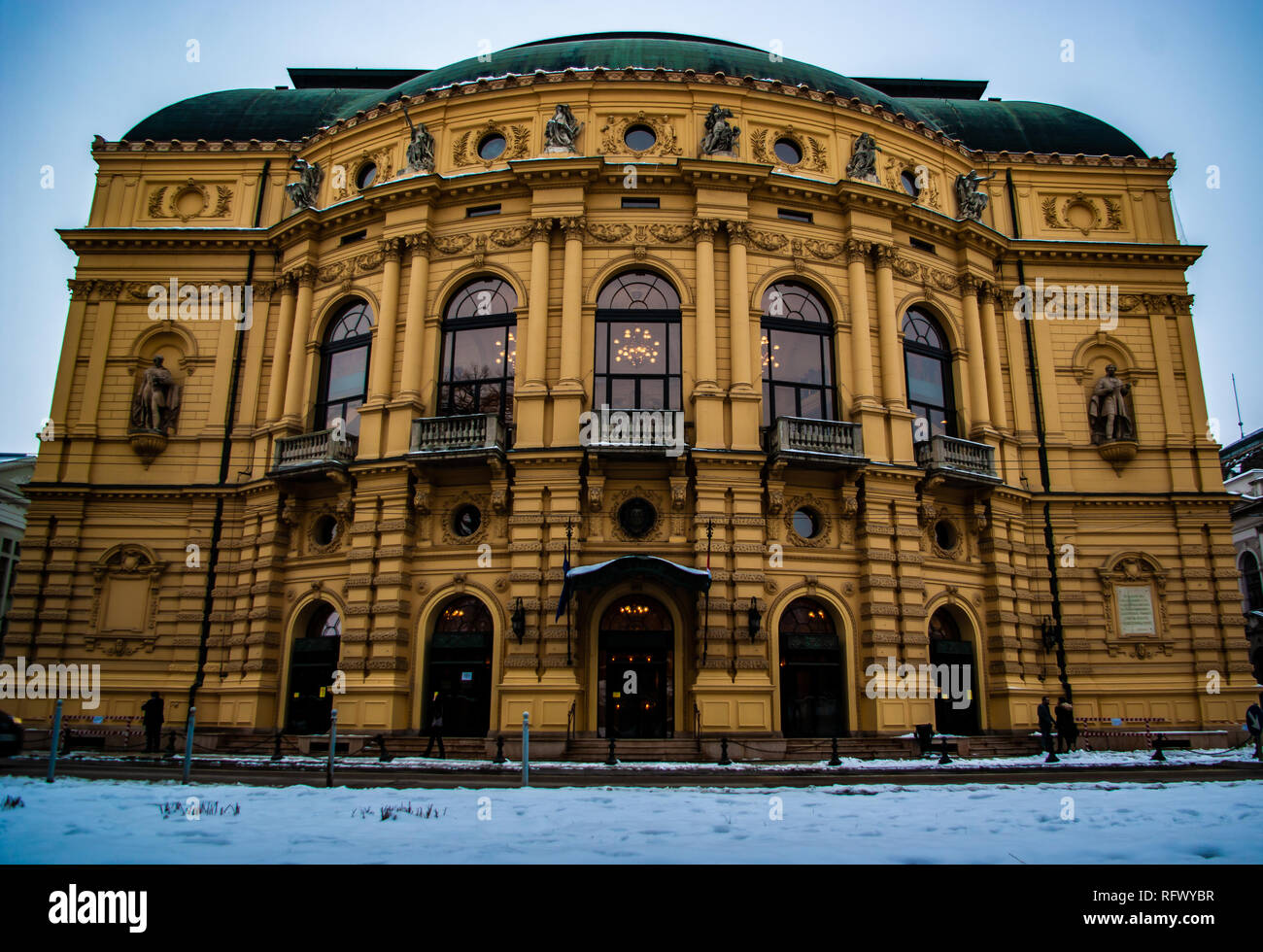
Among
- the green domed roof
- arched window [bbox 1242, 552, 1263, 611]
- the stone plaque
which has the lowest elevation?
the stone plaque

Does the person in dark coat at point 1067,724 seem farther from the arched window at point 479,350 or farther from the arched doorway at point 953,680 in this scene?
the arched window at point 479,350

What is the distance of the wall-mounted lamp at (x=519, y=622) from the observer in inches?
921

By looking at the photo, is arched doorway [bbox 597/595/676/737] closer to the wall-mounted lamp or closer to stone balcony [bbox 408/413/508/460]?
the wall-mounted lamp

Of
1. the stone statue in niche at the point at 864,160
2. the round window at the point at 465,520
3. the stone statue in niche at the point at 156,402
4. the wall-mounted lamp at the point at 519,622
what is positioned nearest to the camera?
the wall-mounted lamp at the point at 519,622

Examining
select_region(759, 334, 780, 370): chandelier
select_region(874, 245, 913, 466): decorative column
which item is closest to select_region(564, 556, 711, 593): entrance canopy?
select_region(759, 334, 780, 370): chandelier

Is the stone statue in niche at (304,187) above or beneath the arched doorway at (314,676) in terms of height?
above

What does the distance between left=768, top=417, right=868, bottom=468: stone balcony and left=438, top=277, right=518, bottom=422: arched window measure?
29.4ft

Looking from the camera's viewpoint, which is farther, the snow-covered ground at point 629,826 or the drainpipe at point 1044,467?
the drainpipe at point 1044,467

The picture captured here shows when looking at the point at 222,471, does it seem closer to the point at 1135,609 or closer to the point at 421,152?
the point at 421,152

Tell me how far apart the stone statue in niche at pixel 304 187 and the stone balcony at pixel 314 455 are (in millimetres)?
9336

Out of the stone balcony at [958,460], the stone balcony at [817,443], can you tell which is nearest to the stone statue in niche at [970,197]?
the stone balcony at [958,460]

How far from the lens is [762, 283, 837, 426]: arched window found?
27.2m
